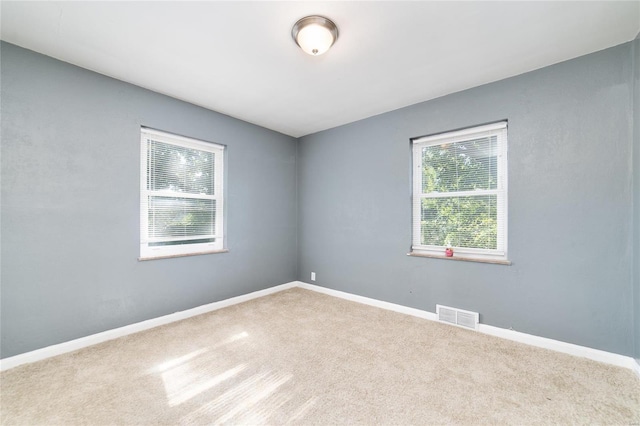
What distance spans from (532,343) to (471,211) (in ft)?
4.43

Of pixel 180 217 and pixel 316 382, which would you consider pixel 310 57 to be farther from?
pixel 316 382

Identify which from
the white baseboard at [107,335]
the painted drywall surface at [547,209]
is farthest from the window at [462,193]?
the white baseboard at [107,335]

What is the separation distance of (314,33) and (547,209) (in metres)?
2.54

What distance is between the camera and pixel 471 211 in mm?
2916

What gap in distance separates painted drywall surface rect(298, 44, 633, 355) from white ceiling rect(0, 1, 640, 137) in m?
0.25

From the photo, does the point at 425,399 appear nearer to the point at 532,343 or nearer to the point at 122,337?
the point at 532,343

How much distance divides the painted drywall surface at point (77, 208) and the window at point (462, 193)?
2.72 meters

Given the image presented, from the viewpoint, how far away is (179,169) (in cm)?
319

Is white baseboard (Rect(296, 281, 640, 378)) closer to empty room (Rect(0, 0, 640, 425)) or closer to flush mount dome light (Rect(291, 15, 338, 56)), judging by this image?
empty room (Rect(0, 0, 640, 425))

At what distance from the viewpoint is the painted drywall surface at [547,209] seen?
7.07 feet

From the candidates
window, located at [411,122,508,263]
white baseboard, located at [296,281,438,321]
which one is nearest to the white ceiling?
window, located at [411,122,508,263]

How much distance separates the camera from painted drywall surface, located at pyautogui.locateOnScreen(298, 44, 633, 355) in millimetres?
2154

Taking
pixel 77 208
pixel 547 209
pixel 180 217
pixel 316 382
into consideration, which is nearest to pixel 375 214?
pixel 547 209

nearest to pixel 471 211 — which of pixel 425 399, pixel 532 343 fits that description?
pixel 532 343
